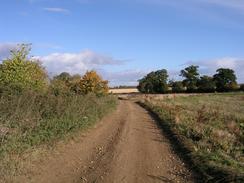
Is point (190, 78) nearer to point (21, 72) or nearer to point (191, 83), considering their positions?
point (191, 83)

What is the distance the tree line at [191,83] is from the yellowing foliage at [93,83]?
6120 cm

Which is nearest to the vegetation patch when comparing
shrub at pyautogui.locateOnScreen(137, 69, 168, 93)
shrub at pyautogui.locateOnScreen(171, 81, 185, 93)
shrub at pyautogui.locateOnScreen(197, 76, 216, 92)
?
shrub at pyautogui.locateOnScreen(137, 69, 168, 93)

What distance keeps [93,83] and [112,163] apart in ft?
154

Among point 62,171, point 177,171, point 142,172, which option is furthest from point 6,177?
point 177,171

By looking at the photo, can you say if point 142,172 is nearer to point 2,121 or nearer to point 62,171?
point 62,171

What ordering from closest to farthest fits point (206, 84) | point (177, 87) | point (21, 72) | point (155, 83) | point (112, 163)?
1. point (112, 163)
2. point (21, 72)
3. point (155, 83)
4. point (206, 84)
5. point (177, 87)

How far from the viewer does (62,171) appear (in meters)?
11.1

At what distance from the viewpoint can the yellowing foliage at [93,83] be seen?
58250 mm

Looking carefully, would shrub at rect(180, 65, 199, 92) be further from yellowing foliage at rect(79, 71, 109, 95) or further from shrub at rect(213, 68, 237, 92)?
yellowing foliage at rect(79, 71, 109, 95)

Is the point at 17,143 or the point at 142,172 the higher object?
the point at 17,143

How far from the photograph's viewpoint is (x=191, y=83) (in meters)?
127

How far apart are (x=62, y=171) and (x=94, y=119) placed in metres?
11.7

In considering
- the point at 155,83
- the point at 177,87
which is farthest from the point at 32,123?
the point at 177,87

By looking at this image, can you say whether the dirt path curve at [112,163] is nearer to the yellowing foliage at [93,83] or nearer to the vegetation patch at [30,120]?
the vegetation patch at [30,120]
